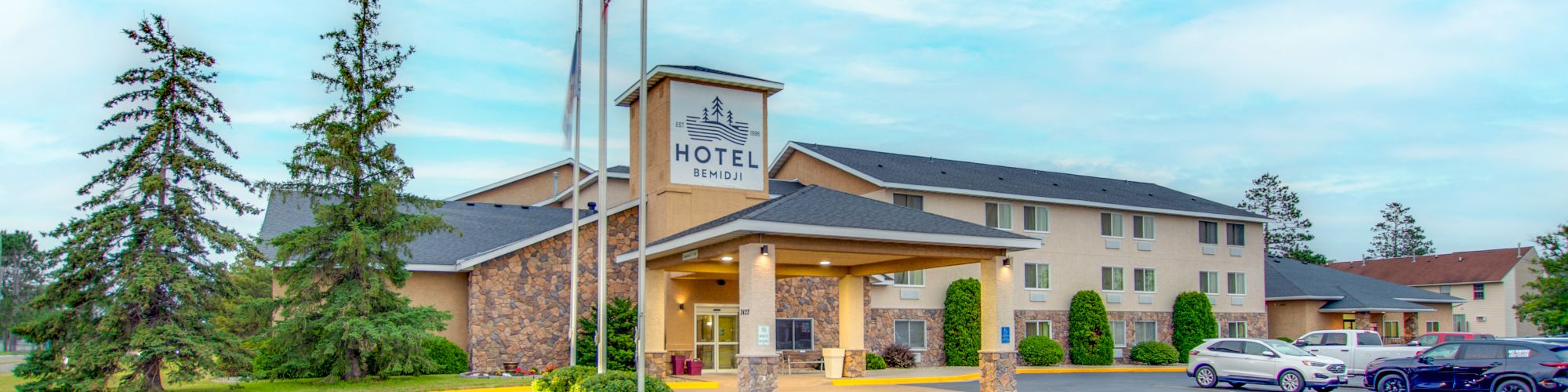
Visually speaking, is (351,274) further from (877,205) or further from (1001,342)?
(1001,342)

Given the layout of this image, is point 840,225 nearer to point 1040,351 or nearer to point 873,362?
point 873,362

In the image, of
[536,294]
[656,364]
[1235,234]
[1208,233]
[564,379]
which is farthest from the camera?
[1235,234]

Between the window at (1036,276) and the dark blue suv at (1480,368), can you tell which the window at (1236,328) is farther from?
the dark blue suv at (1480,368)

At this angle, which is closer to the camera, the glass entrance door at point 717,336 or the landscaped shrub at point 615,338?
the landscaped shrub at point 615,338

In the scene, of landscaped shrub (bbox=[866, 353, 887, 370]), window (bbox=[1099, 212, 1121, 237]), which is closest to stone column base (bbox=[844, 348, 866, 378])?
landscaped shrub (bbox=[866, 353, 887, 370])

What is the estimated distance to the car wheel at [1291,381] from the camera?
2288 centimetres

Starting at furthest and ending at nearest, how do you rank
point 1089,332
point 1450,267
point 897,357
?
point 1450,267
point 1089,332
point 897,357

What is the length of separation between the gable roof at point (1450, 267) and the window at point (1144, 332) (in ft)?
75.2

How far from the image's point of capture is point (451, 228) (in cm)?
2477

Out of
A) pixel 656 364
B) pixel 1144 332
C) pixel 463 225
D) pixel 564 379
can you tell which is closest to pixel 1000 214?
pixel 1144 332

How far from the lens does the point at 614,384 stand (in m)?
17.3

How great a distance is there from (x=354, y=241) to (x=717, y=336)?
9176mm

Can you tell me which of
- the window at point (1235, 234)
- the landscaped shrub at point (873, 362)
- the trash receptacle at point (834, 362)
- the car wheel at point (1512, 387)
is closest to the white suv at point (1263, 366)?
the car wheel at point (1512, 387)

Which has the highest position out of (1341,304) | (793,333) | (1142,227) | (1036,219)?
(1036,219)
